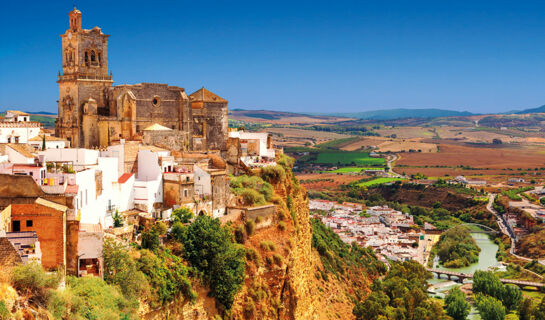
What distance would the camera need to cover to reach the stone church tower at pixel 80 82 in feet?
98.3

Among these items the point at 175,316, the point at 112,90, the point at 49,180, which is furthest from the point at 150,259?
the point at 112,90

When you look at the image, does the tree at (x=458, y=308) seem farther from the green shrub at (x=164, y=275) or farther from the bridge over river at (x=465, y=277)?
the green shrub at (x=164, y=275)

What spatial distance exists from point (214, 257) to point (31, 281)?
31.8 feet

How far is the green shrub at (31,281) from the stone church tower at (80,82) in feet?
59.4

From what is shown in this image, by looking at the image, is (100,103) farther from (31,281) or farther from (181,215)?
(31,281)

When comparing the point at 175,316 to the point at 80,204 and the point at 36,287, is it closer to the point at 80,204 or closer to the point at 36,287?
the point at 80,204

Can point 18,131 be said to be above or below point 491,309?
above

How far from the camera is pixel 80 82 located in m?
30.0

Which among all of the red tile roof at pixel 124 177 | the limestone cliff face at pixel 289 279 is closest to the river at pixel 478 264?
A: the limestone cliff face at pixel 289 279

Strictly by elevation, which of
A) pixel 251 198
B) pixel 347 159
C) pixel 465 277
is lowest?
pixel 465 277

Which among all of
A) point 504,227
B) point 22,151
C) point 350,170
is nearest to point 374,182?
point 350,170

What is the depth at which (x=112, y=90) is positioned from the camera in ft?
102

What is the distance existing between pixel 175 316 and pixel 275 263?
6882 mm

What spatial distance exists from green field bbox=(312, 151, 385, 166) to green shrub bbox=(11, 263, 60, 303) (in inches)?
5733
